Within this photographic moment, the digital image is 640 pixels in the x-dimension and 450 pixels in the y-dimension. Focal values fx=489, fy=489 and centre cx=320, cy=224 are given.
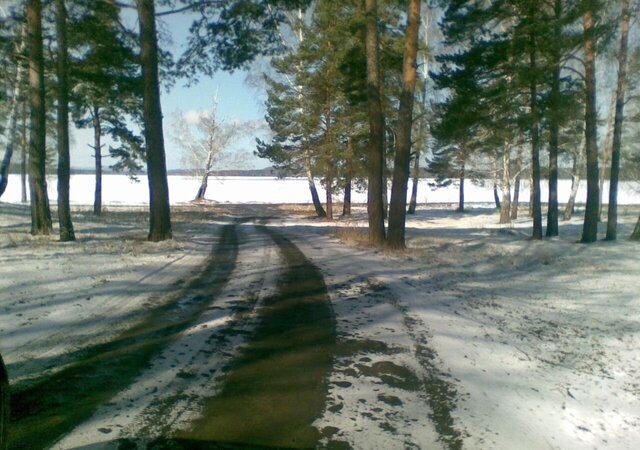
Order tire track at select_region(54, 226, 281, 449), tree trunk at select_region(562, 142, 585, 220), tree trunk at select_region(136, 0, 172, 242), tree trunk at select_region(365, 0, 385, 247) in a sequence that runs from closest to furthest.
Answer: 1. tire track at select_region(54, 226, 281, 449)
2. tree trunk at select_region(136, 0, 172, 242)
3. tree trunk at select_region(365, 0, 385, 247)
4. tree trunk at select_region(562, 142, 585, 220)

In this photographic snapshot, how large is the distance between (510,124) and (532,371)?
14.8 meters

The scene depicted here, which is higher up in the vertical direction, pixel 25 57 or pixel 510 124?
pixel 25 57

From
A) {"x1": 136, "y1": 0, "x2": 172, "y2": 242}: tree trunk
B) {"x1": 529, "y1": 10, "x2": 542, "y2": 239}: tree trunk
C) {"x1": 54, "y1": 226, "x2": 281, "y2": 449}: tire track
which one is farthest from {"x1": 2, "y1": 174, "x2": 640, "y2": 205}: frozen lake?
{"x1": 54, "y1": 226, "x2": 281, "y2": 449}: tire track

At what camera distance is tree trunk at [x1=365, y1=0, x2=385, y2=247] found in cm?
1473

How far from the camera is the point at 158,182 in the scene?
14258mm

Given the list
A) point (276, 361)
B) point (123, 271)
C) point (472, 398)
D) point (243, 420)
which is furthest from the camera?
point (123, 271)

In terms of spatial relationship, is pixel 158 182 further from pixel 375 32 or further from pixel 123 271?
pixel 375 32

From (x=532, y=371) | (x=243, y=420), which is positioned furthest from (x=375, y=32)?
(x=243, y=420)

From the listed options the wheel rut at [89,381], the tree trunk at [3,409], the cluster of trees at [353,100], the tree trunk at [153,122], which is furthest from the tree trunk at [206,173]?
the tree trunk at [3,409]

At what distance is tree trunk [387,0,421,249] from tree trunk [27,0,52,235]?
33.3ft

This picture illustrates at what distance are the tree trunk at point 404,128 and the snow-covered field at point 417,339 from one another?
2.35 m

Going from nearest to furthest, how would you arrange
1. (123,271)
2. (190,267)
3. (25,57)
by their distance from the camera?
(123,271) → (190,267) → (25,57)

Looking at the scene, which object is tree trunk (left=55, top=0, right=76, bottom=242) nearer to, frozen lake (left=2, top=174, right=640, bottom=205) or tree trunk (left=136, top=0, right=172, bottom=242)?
tree trunk (left=136, top=0, right=172, bottom=242)

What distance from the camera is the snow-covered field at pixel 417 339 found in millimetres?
3768
